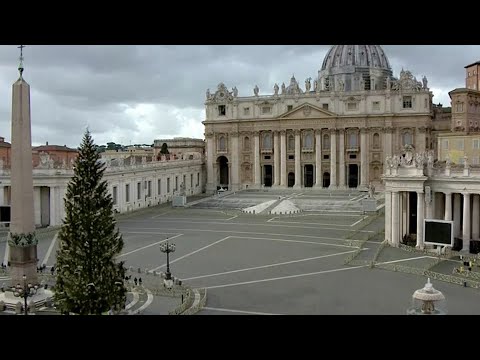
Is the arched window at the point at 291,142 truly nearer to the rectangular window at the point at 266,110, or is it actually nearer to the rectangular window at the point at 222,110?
the rectangular window at the point at 266,110

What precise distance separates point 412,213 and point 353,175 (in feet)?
144

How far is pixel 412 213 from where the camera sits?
1435 inches

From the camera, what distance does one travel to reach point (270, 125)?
266ft

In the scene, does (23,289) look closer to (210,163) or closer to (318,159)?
(318,159)

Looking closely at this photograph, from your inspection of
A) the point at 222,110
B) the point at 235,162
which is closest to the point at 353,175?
the point at 235,162

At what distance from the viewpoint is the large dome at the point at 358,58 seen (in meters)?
101

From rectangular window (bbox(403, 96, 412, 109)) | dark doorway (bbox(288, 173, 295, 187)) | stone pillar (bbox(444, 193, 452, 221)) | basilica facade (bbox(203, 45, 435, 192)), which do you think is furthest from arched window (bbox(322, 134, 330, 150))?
stone pillar (bbox(444, 193, 452, 221))

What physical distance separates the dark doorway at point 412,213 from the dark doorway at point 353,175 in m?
43.0

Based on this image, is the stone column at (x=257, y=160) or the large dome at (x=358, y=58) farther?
the large dome at (x=358, y=58)

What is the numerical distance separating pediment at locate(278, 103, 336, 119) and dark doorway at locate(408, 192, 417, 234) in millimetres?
42163

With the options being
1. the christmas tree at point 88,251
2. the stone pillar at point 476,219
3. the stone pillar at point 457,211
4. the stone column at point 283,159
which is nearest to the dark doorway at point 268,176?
the stone column at point 283,159
